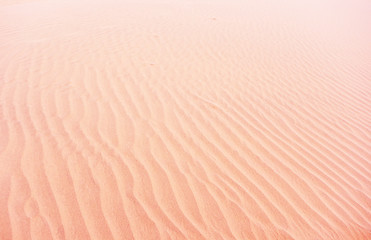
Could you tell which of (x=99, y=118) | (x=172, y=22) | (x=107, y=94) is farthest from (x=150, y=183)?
(x=172, y=22)

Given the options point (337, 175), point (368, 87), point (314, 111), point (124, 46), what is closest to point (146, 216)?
point (337, 175)

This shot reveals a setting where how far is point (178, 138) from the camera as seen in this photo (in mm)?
3098

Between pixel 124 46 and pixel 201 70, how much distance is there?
6.06ft

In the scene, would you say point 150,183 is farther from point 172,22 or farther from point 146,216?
point 172,22

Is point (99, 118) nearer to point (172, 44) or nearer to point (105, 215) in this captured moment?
point (105, 215)

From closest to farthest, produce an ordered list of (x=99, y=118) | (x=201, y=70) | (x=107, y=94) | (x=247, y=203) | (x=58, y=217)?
(x=58, y=217) < (x=247, y=203) < (x=99, y=118) < (x=107, y=94) < (x=201, y=70)

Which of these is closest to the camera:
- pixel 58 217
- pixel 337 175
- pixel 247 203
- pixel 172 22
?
pixel 58 217

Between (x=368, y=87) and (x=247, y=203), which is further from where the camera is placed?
(x=368, y=87)

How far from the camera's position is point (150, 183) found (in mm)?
2510

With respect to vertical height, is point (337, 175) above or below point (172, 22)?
below

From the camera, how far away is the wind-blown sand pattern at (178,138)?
226 cm

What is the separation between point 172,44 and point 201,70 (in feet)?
4.83

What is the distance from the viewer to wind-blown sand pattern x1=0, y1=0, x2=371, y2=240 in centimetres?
226

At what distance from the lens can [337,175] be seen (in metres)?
2.90
